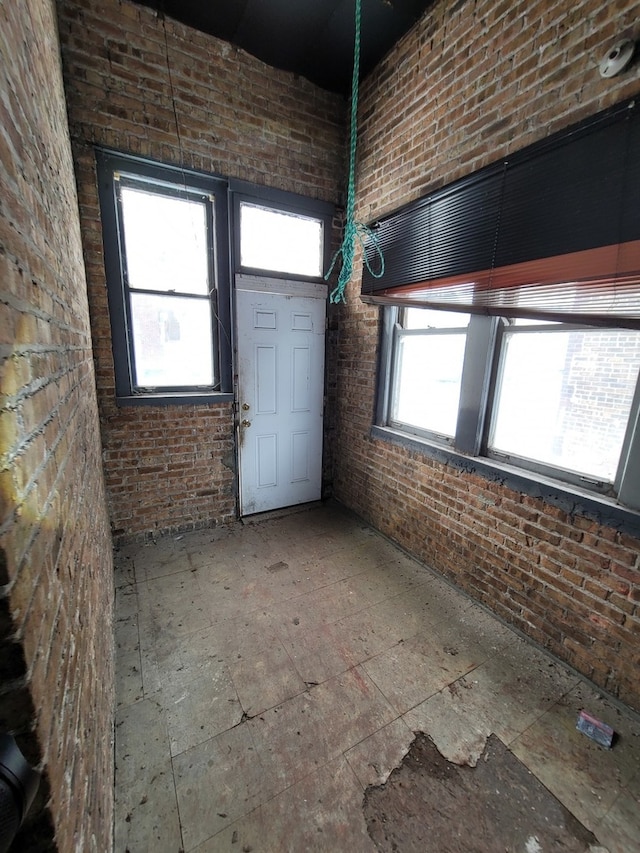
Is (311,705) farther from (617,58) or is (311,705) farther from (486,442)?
(617,58)

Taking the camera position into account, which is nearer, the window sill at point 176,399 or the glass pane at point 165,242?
the glass pane at point 165,242

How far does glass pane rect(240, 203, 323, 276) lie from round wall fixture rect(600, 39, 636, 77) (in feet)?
7.04

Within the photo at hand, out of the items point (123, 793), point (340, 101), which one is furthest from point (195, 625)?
point (340, 101)

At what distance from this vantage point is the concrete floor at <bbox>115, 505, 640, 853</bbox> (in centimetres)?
125

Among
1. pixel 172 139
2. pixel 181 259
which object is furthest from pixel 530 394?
pixel 172 139

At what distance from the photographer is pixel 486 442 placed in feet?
7.29

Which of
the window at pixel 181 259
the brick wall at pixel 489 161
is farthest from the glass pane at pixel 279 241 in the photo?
the brick wall at pixel 489 161

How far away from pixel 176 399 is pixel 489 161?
2.64 m

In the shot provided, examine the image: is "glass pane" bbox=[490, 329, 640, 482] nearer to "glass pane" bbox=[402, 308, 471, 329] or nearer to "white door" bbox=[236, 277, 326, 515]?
"glass pane" bbox=[402, 308, 471, 329]

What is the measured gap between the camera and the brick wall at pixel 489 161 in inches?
62.4

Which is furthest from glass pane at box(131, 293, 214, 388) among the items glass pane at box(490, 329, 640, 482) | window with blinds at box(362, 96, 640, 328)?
glass pane at box(490, 329, 640, 482)

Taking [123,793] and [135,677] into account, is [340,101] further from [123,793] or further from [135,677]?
[123,793]

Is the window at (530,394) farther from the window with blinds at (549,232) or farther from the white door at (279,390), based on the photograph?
the white door at (279,390)

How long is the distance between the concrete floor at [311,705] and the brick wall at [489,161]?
0.82 feet
